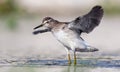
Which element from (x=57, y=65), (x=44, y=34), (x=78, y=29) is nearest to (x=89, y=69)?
(x=57, y=65)

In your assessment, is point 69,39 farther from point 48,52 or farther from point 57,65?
point 48,52

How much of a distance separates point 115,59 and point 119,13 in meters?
7.13

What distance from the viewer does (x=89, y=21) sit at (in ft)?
39.0

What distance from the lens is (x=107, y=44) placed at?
14.8 meters

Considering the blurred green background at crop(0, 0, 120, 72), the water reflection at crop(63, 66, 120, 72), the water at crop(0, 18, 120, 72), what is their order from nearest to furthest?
the water reflection at crop(63, 66, 120, 72), the water at crop(0, 18, 120, 72), the blurred green background at crop(0, 0, 120, 72)

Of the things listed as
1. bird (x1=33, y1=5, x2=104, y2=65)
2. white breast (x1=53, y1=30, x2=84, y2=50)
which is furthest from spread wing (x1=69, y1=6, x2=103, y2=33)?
white breast (x1=53, y1=30, x2=84, y2=50)

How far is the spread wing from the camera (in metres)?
11.8

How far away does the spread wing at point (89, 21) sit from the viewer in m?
11.8

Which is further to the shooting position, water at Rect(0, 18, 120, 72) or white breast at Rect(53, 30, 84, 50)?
white breast at Rect(53, 30, 84, 50)

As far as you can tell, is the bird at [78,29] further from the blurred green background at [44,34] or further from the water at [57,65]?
the blurred green background at [44,34]

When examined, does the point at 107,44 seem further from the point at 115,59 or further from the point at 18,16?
the point at 18,16

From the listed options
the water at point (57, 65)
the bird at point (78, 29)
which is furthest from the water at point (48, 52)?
the bird at point (78, 29)

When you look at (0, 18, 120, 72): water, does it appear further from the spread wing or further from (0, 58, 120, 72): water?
the spread wing

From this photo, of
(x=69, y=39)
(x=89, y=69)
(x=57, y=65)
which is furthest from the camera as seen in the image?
(x=69, y=39)
